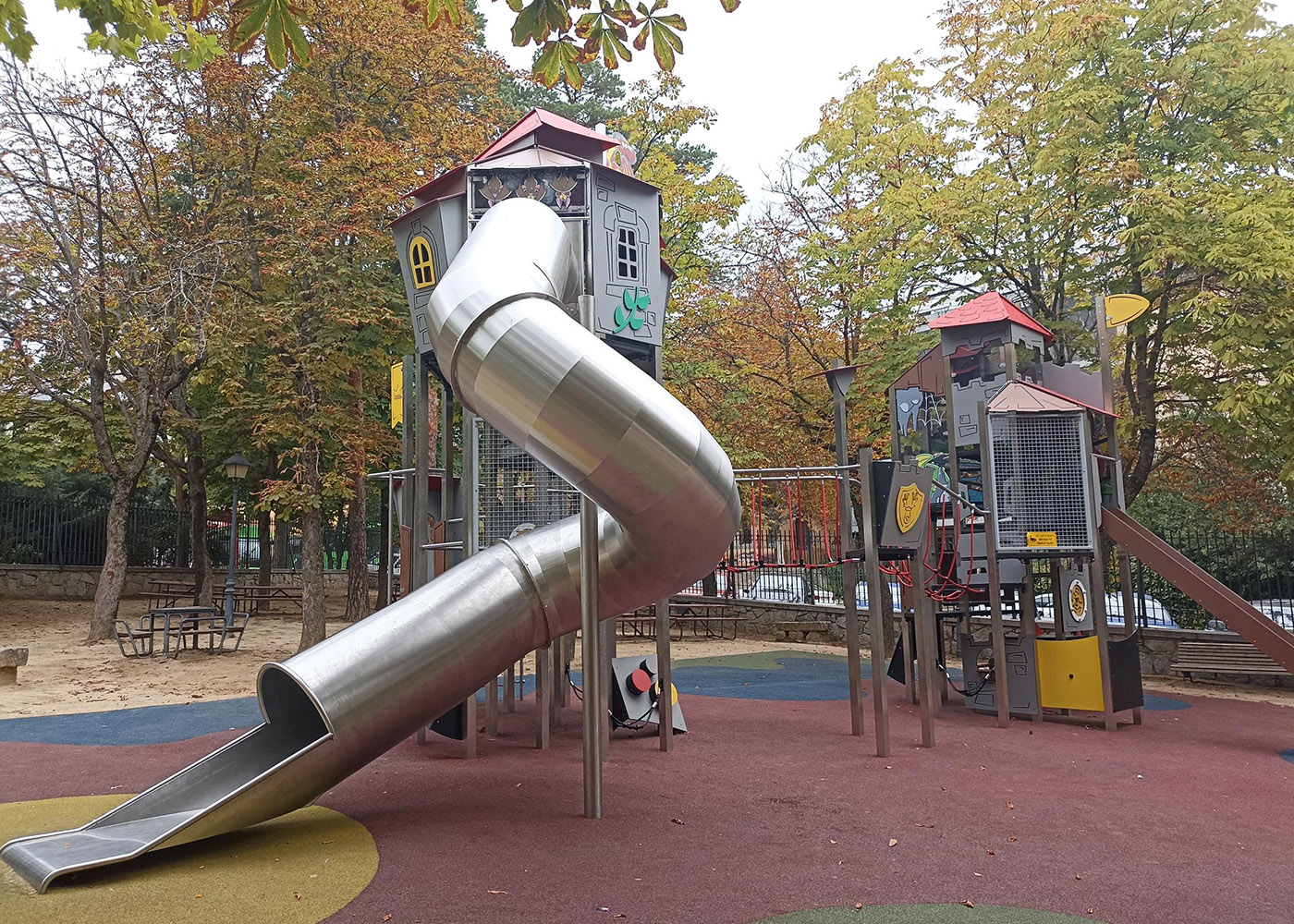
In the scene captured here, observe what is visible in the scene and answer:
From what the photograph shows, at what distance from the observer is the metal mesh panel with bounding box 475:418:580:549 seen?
7.70 m

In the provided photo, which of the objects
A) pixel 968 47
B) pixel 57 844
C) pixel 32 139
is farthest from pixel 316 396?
pixel 968 47

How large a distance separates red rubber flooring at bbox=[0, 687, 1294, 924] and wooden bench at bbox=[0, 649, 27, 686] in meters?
4.91

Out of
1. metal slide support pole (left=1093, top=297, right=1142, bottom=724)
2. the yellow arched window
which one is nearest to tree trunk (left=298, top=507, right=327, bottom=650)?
the yellow arched window

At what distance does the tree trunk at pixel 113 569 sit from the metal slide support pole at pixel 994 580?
14.8m

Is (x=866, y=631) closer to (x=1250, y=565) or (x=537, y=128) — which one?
(x=1250, y=565)

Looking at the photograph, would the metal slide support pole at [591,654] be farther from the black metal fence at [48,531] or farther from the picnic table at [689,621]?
the black metal fence at [48,531]

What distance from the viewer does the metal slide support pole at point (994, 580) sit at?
989 cm

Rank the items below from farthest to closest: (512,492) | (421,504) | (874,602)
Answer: (421,504) → (874,602) → (512,492)

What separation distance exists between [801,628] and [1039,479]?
9950 mm

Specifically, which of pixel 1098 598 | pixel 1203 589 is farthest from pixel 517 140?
pixel 1203 589

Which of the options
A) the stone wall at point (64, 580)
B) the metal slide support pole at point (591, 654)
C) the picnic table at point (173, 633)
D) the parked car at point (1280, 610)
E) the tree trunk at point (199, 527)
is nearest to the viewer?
the metal slide support pole at point (591, 654)

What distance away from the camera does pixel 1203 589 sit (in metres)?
9.35

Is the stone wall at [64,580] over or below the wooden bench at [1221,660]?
over

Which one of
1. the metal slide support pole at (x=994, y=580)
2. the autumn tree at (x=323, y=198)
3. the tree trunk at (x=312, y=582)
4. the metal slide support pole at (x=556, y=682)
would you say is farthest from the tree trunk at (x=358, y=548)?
the metal slide support pole at (x=994, y=580)
